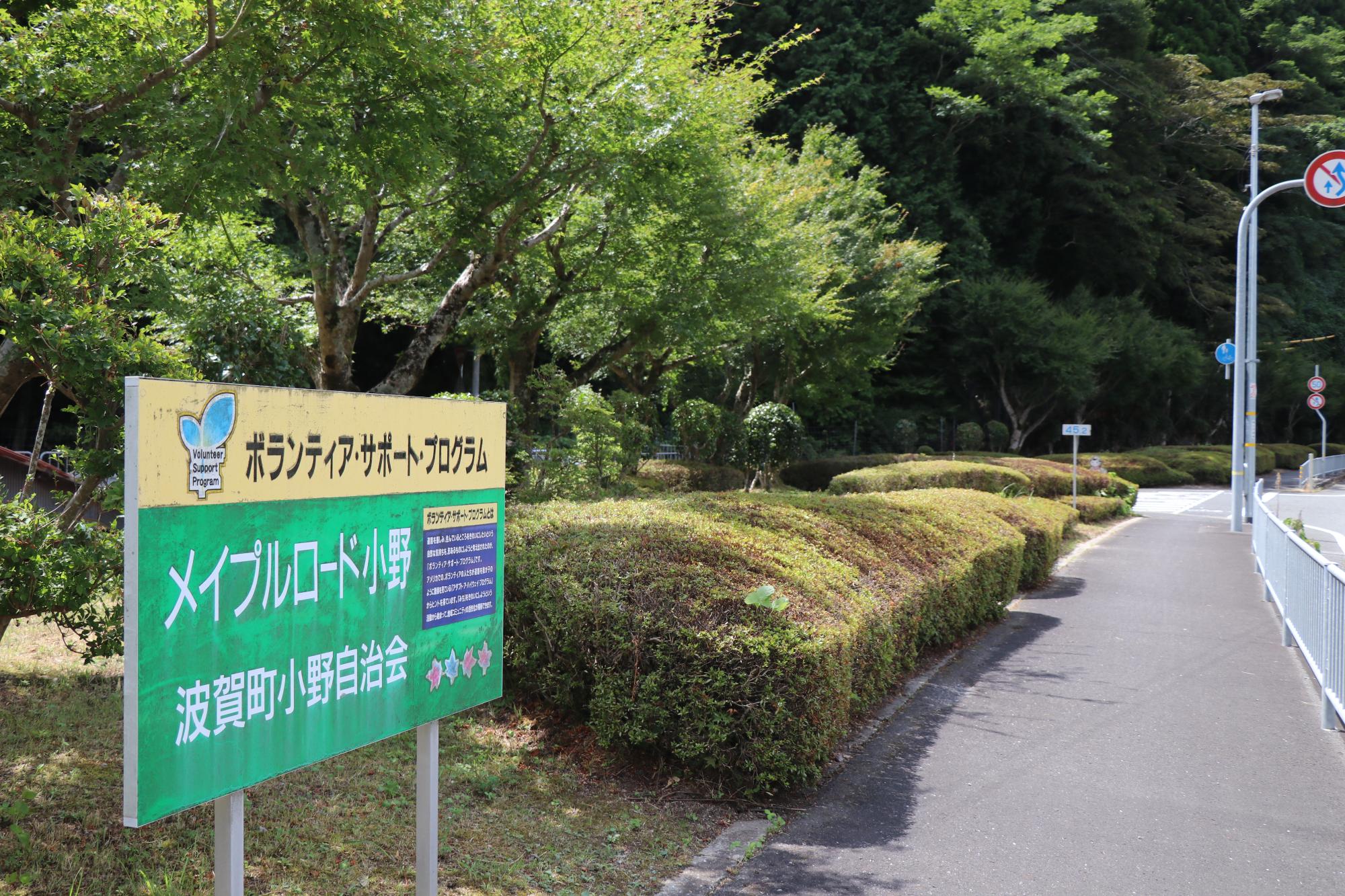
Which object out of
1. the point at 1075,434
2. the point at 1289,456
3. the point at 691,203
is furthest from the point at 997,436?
the point at 691,203

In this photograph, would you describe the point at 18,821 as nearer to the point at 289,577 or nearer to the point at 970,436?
the point at 289,577

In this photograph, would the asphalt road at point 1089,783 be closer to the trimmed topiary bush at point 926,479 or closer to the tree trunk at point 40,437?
the tree trunk at point 40,437

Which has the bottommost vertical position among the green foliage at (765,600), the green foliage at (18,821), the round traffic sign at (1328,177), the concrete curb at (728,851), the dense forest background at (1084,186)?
the concrete curb at (728,851)

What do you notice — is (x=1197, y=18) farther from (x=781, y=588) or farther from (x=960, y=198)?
(x=781, y=588)

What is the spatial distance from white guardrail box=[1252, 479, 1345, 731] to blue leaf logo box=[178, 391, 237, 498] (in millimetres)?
6334

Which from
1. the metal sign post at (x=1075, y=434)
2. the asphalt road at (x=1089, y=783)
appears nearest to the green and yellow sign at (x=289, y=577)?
the asphalt road at (x=1089, y=783)

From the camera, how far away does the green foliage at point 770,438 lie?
747 inches

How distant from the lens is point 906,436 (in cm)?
3388

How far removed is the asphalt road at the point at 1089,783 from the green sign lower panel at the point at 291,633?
1.70m

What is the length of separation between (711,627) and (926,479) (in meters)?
12.1

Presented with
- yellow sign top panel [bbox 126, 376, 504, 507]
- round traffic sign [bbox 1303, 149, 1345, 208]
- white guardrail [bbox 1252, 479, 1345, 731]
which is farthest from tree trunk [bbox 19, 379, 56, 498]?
round traffic sign [bbox 1303, 149, 1345, 208]

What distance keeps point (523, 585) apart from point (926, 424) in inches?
1295

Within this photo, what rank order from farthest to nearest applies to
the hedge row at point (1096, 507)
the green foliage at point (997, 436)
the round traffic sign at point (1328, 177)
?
1. the green foliage at point (997, 436)
2. the hedge row at point (1096, 507)
3. the round traffic sign at point (1328, 177)

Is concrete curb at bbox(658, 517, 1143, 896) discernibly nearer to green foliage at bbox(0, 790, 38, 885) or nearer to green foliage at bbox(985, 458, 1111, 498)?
green foliage at bbox(0, 790, 38, 885)
